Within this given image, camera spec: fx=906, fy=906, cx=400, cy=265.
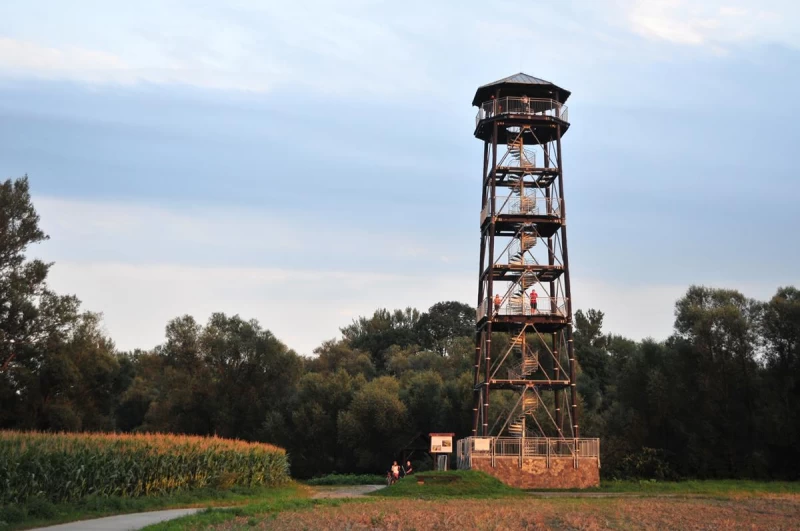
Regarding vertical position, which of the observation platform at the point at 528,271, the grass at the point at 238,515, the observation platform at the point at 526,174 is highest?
the observation platform at the point at 526,174

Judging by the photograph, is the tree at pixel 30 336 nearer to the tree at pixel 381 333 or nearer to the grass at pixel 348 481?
the grass at pixel 348 481

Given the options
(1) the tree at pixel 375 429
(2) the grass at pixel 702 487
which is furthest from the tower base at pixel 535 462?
(1) the tree at pixel 375 429

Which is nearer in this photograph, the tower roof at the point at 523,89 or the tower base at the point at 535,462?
the tower base at the point at 535,462

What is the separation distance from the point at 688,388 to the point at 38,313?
4239cm

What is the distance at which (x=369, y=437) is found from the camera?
66.3m

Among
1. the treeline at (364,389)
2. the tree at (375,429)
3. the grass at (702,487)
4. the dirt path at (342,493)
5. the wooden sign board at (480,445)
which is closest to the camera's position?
the dirt path at (342,493)

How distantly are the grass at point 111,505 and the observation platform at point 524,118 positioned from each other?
24474 millimetres

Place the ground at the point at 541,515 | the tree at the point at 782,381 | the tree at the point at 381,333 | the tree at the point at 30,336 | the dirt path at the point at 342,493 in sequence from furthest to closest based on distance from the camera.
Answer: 1. the tree at the point at 381,333
2. the tree at the point at 30,336
3. the tree at the point at 782,381
4. the dirt path at the point at 342,493
5. the ground at the point at 541,515

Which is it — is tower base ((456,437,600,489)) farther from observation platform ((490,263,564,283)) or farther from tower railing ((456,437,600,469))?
observation platform ((490,263,564,283))

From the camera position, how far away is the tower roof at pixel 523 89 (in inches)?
2058

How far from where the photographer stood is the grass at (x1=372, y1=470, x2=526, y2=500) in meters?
36.5

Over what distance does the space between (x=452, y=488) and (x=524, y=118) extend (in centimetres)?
2299

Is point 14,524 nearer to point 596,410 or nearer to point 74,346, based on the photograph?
point 74,346

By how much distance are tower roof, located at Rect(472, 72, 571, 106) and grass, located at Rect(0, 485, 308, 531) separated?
85.8ft
